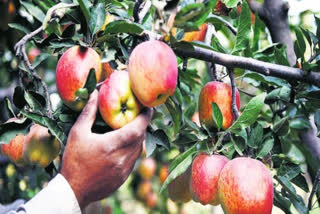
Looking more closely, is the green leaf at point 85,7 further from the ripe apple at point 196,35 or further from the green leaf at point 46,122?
the ripe apple at point 196,35

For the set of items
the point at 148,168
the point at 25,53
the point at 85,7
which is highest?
the point at 85,7

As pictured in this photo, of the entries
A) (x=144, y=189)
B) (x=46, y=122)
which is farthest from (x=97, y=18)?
(x=144, y=189)

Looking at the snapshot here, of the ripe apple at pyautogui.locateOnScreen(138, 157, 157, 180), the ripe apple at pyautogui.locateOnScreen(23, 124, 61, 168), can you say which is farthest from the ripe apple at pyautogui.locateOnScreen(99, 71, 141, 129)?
the ripe apple at pyautogui.locateOnScreen(138, 157, 157, 180)

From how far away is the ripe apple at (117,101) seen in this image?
0.85m

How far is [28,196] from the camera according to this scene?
187 cm

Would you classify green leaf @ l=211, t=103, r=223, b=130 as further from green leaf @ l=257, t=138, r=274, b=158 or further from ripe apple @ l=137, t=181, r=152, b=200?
ripe apple @ l=137, t=181, r=152, b=200

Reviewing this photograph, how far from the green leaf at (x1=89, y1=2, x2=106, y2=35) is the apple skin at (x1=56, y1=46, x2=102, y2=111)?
1.8 inches

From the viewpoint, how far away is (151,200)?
214 centimetres

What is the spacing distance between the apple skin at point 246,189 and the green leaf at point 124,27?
374 mm

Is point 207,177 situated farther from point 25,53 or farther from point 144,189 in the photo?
point 144,189

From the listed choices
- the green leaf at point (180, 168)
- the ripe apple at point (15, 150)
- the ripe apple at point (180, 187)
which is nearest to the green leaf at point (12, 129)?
the ripe apple at point (15, 150)

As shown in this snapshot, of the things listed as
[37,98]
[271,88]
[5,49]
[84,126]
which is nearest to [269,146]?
[271,88]

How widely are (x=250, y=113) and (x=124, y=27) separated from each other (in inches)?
13.6

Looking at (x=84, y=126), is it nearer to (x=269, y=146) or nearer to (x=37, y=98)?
(x=37, y=98)
